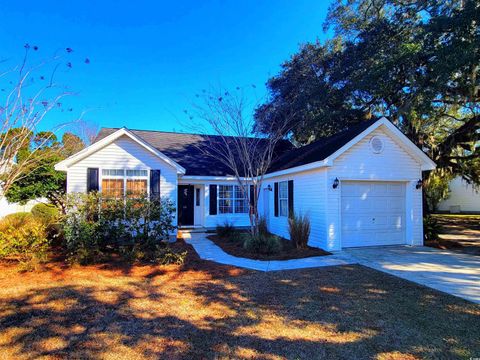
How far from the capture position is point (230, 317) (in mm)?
4211

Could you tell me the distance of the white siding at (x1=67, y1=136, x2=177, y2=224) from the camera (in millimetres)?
10234

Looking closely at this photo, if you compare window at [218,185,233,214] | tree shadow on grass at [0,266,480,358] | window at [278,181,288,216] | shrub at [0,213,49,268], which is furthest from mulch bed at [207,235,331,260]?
shrub at [0,213,49,268]

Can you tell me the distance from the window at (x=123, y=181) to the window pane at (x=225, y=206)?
4311 mm

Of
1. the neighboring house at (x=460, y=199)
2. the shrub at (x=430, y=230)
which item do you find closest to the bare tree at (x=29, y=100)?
the shrub at (x=430, y=230)

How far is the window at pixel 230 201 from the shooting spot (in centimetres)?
1425

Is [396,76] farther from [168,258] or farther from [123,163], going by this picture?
[123,163]

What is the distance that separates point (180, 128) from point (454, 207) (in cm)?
2756

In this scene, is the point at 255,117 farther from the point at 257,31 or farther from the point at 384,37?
the point at 384,37

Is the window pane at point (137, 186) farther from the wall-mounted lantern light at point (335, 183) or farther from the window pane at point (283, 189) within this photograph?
the wall-mounted lantern light at point (335, 183)

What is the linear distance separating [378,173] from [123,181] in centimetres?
921

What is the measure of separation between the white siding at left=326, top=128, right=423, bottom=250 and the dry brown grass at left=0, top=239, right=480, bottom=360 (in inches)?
114

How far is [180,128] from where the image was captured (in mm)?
11992

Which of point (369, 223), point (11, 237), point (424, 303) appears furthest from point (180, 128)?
point (424, 303)

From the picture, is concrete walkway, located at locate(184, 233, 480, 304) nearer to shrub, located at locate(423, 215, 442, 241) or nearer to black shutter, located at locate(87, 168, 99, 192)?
shrub, located at locate(423, 215, 442, 241)
